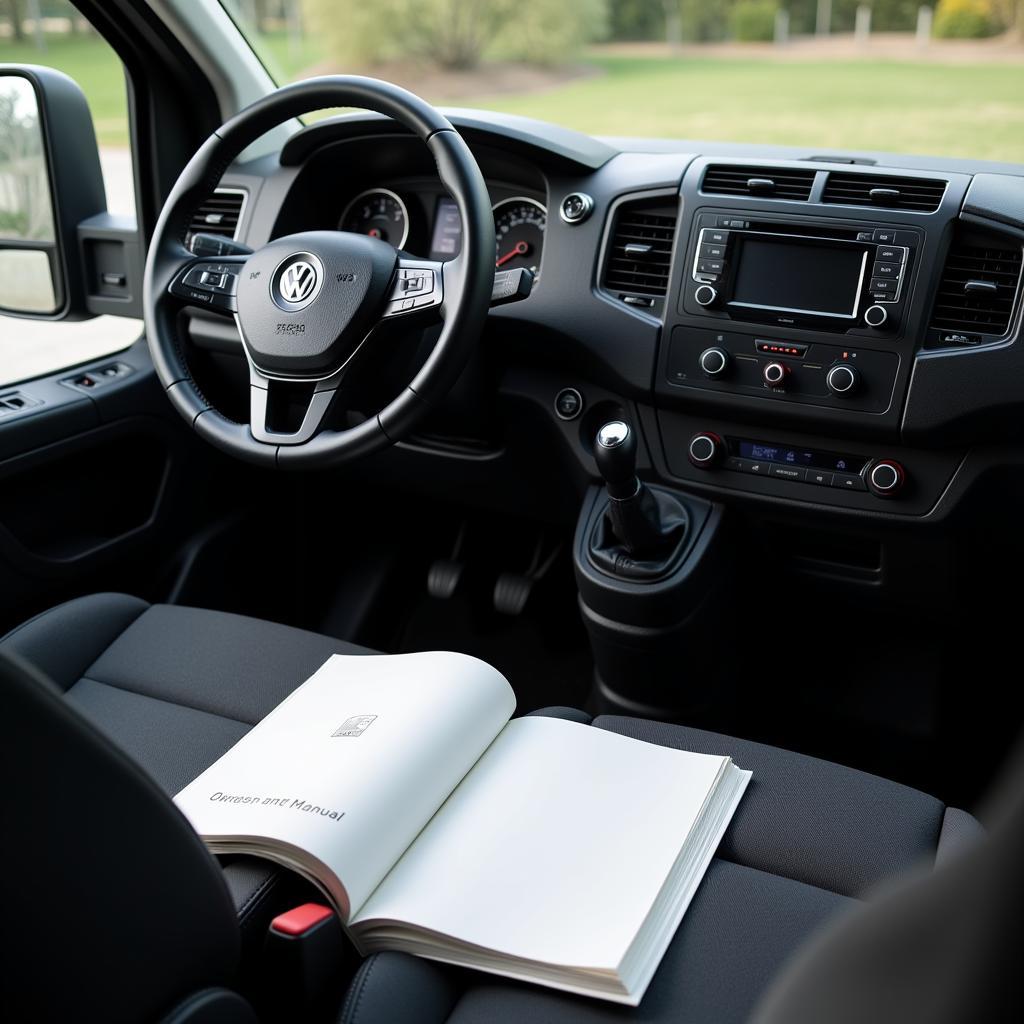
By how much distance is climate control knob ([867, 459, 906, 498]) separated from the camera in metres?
1.54

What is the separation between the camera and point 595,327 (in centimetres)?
168

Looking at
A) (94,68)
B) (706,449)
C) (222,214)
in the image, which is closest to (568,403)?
(706,449)

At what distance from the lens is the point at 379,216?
1.93m

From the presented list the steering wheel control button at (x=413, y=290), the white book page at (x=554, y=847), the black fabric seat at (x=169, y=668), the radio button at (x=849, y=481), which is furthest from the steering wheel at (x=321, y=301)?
the radio button at (x=849, y=481)

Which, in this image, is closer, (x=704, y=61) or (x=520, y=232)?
(x=520, y=232)

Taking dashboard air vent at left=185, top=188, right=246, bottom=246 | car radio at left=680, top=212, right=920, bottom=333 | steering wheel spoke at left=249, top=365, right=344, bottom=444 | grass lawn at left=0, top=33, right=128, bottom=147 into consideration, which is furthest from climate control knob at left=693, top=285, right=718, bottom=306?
grass lawn at left=0, top=33, right=128, bottom=147

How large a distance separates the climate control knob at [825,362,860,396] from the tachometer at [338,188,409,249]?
750 mm

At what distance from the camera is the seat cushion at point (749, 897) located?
2.76ft

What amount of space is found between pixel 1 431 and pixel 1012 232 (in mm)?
1453

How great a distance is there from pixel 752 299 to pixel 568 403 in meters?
0.35

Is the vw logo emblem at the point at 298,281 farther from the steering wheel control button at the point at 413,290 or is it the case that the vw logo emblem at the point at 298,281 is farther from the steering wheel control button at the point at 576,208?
the steering wheel control button at the point at 576,208

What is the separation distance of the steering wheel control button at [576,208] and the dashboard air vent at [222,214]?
59cm

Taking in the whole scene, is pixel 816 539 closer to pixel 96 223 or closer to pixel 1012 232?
pixel 1012 232

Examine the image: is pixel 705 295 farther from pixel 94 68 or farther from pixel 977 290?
pixel 94 68
